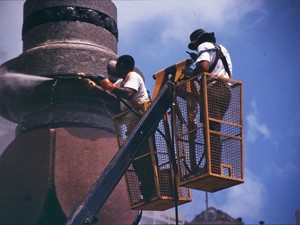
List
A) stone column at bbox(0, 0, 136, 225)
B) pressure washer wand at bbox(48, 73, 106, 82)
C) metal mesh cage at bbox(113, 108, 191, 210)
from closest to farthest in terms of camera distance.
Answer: metal mesh cage at bbox(113, 108, 191, 210) < pressure washer wand at bbox(48, 73, 106, 82) < stone column at bbox(0, 0, 136, 225)

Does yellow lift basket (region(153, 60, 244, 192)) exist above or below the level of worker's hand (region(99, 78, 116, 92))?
below

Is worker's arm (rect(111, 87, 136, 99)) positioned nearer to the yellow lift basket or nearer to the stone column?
the yellow lift basket

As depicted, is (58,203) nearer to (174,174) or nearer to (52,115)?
(52,115)

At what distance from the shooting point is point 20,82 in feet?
31.1

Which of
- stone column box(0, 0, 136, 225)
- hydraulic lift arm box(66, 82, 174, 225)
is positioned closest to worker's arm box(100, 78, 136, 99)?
hydraulic lift arm box(66, 82, 174, 225)

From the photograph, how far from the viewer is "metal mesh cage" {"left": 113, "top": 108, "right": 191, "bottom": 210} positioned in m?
8.02

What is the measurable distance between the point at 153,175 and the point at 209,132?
115 centimetres

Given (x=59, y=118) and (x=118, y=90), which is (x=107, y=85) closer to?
(x=118, y=90)

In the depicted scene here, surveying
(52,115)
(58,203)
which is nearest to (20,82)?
(52,115)

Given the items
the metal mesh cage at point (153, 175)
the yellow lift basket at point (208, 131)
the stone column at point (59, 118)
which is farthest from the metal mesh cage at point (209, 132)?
the stone column at point (59, 118)

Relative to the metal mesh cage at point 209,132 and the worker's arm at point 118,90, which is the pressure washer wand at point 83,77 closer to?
the worker's arm at point 118,90

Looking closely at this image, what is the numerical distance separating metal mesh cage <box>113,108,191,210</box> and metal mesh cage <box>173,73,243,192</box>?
448 millimetres

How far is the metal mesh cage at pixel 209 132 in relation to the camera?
7.25 m

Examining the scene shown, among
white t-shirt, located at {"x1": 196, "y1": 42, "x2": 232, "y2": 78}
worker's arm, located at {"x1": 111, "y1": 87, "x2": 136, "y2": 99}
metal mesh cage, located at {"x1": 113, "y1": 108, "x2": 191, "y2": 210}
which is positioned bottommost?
metal mesh cage, located at {"x1": 113, "y1": 108, "x2": 191, "y2": 210}
